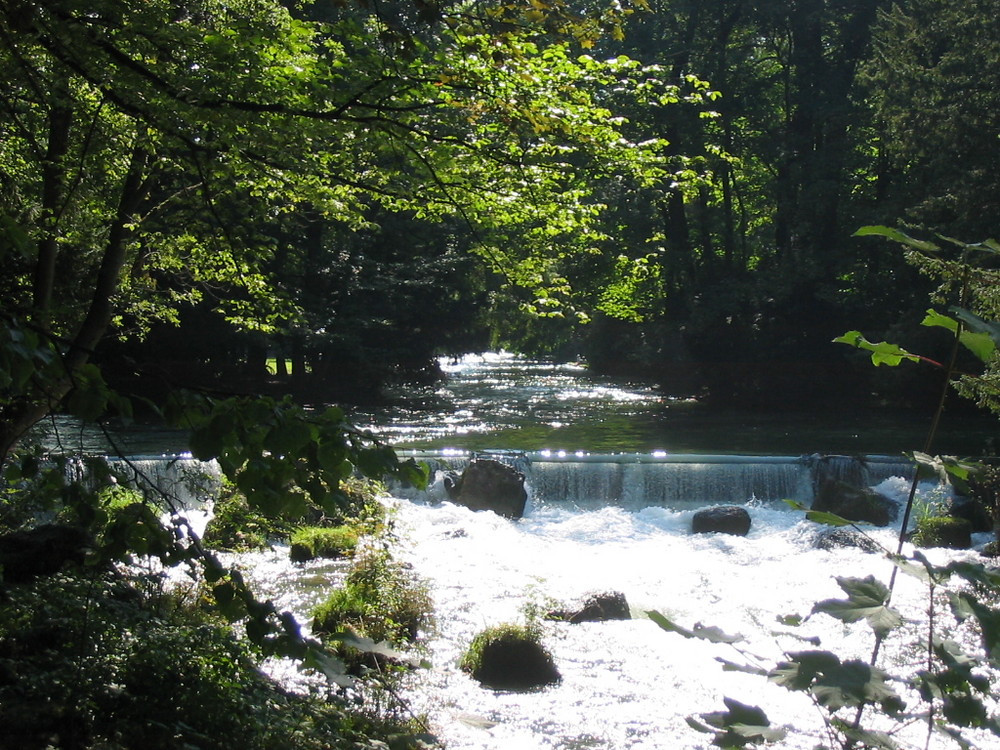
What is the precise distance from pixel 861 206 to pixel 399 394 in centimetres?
1437

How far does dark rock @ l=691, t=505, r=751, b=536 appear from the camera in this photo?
14156 mm

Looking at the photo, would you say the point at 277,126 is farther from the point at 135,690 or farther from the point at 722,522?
the point at 722,522

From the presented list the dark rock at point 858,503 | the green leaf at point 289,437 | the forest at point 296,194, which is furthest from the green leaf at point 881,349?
the dark rock at point 858,503

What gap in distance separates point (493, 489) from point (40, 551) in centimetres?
872

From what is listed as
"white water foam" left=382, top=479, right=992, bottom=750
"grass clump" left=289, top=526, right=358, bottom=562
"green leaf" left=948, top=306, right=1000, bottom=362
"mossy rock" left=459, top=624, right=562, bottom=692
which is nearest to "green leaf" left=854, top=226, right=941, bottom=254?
"green leaf" left=948, top=306, right=1000, bottom=362

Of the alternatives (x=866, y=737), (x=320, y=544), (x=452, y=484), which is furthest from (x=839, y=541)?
(x=866, y=737)

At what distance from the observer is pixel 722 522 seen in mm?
14219

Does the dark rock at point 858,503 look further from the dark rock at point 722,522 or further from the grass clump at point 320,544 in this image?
the grass clump at point 320,544

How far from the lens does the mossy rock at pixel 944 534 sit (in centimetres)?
1333

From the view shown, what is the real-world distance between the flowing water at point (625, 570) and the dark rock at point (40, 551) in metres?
1.90

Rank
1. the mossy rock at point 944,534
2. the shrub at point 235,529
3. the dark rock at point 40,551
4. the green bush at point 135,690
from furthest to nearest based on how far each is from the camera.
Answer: the mossy rock at point 944,534 < the shrub at point 235,529 < the dark rock at point 40,551 < the green bush at point 135,690

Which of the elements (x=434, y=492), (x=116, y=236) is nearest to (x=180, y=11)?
(x=116, y=236)

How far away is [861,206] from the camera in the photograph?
91.6 feet

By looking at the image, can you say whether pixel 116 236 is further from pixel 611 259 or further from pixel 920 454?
pixel 611 259
